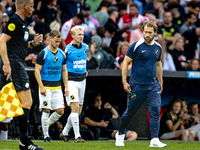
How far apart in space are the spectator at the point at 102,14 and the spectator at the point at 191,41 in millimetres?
2767

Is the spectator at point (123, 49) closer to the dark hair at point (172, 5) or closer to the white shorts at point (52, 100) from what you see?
the white shorts at point (52, 100)

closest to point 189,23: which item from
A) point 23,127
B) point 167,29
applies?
point 167,29

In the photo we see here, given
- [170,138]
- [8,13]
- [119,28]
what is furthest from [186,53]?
[8,13]

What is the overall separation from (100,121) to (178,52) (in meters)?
3.67

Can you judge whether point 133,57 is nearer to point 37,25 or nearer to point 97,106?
point 97,106

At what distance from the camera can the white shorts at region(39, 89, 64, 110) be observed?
319 inches

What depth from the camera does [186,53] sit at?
497 inches

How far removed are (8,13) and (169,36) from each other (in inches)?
205

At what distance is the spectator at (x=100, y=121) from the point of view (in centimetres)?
995

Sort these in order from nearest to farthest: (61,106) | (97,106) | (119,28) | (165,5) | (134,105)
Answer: (134,105) → (61,106) → (97,106) → (119,28) → (165,5)

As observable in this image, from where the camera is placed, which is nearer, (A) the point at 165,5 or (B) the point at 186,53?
(B) the point at 186,53

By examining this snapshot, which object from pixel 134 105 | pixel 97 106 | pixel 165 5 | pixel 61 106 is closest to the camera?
pixel 134 105

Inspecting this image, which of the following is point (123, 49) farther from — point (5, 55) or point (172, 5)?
point (5, 55)

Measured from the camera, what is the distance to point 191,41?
12.7 m
